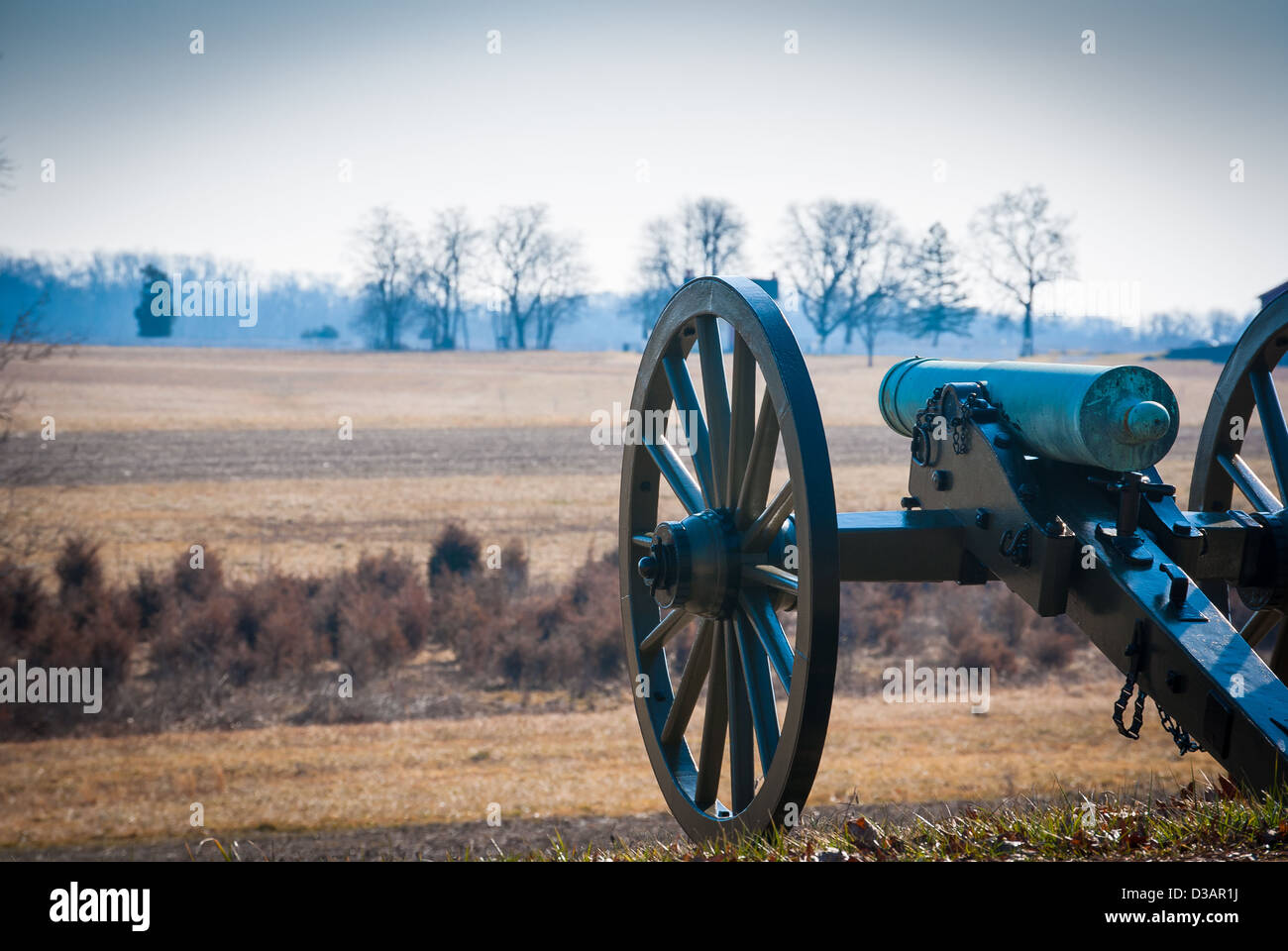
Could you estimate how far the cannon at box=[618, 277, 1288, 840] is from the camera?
3.22 m

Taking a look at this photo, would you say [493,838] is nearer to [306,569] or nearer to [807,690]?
[807,690]

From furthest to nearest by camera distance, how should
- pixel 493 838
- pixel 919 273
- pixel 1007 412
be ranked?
pixel 919 273, pixel 493 838, pixel 1007 412

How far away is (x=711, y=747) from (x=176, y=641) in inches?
414

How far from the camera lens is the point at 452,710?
1167 centimetres

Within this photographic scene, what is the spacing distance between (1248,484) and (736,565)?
8.54ft

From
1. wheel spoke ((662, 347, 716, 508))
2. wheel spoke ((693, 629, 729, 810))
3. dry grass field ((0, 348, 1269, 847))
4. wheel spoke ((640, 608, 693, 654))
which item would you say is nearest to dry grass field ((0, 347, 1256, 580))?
dry grass field ((0, 348, 1269, 847))

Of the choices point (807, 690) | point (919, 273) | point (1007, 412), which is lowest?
point (807, 690)

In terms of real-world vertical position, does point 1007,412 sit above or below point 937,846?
above

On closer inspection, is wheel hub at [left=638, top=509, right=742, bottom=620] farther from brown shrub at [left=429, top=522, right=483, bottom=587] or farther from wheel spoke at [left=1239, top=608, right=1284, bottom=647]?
brown shrub at [left=429, top=522, right=483, bottom=587]

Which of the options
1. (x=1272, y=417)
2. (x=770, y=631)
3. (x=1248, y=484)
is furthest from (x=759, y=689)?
(x=1272, y=417)

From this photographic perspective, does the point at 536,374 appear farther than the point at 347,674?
Yes

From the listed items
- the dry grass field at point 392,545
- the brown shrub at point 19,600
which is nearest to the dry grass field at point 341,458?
the dry grass field at point 392,545

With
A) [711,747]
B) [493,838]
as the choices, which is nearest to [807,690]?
[711,747]

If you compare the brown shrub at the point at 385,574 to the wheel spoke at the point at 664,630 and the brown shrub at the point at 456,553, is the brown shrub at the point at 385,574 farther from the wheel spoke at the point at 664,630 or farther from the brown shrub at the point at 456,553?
the wheel spoke at the point at 664,630
